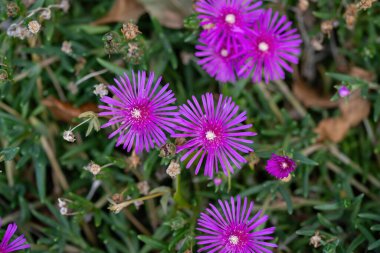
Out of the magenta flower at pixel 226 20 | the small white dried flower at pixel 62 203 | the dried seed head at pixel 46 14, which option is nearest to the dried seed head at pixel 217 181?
the magenta flower at pixel 226 20

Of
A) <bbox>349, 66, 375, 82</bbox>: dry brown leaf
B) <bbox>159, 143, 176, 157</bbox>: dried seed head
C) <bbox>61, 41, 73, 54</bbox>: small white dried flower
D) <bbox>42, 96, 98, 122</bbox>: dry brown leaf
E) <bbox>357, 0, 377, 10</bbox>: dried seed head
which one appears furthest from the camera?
<bbox>349, 66, 375, 82</bbox>: dry brown leaf

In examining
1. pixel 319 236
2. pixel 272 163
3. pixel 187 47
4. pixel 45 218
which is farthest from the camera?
pixel 187 47

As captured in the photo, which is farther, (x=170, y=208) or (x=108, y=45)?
(x=170, y=208)

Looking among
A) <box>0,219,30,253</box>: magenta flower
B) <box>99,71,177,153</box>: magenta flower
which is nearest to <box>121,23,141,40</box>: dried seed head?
<box>99,71,177,153</box>: magenta flower

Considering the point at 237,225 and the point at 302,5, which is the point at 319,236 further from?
the point at 302,5

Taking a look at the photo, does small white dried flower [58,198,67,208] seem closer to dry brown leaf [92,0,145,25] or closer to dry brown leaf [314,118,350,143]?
dry brown leaf [92,0,145,25]

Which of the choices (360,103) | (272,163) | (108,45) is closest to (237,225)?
(272,163)
